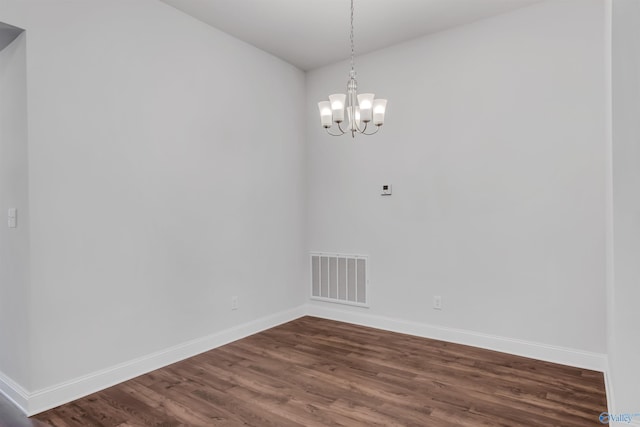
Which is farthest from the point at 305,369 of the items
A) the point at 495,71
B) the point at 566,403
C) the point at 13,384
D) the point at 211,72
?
the point at 495,71

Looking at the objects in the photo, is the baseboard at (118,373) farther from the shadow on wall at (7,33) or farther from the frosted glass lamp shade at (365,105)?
the frosted glass lamp shade at (365,105)

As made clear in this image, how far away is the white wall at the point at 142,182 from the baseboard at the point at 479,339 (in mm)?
877

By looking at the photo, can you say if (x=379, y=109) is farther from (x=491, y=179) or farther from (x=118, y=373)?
(x=118, y=373)

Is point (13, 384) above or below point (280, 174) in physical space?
below

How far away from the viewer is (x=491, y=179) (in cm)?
335

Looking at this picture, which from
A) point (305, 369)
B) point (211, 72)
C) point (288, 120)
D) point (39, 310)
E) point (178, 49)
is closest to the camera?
point (39, 310)

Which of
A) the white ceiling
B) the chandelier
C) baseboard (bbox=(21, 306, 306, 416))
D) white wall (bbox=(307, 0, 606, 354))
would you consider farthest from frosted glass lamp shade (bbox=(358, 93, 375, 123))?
baseboard (bbox=(21, 306, 306, 416))

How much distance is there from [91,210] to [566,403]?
3.45 meters

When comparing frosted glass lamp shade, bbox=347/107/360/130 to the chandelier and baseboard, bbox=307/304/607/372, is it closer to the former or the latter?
the chandelier

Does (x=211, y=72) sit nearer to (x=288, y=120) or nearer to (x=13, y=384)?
(x=288, y=120)

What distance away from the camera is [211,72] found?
3.47 metres

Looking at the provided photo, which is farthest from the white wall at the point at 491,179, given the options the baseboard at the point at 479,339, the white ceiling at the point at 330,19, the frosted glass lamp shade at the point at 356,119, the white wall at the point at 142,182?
the white wall at the point at 142,182

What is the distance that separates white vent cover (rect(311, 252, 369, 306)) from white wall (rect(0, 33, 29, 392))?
2837 millimetres

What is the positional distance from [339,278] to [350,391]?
179cm
